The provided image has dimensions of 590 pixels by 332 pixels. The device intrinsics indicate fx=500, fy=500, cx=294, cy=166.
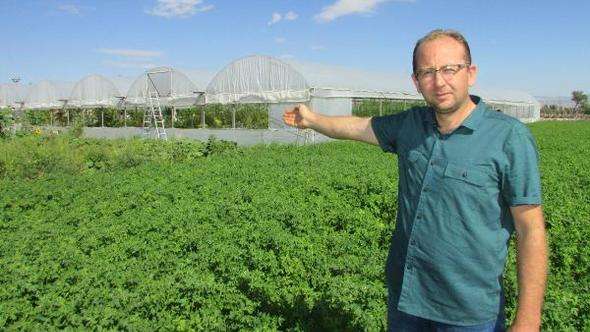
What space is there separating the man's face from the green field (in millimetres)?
1955

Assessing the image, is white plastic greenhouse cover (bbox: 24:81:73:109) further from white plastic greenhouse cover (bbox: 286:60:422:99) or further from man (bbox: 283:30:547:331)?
man (bbox: 283:30:547:331)

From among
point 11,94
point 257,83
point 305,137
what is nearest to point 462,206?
point 305,137

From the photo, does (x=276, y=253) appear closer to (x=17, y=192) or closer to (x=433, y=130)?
(x=433, y=130)

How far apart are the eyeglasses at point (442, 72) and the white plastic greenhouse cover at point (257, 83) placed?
15.9m

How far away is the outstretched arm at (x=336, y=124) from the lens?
243cm

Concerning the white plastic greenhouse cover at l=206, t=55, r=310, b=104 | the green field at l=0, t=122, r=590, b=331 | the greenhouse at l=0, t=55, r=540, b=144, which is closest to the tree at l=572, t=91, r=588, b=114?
the greenhouse at l=0, t=55, r=540, b=144

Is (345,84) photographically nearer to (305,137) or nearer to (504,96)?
(305,137)

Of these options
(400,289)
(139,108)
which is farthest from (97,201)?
(139,108)

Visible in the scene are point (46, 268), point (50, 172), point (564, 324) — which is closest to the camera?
point (564, 324)

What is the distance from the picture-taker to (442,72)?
1.92 meters

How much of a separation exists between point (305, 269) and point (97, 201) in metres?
3.53

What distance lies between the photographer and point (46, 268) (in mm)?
4297

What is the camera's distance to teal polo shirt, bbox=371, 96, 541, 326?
1.85 meters

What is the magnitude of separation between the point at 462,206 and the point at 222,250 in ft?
9.80
